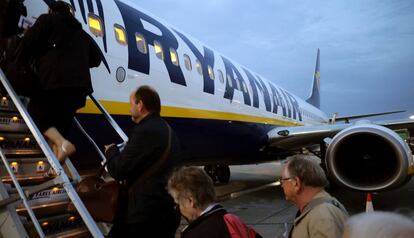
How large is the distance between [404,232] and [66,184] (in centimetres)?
173

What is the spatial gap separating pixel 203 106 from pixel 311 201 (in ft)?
13.8

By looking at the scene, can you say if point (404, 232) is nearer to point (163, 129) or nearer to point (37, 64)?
point (163, 129)

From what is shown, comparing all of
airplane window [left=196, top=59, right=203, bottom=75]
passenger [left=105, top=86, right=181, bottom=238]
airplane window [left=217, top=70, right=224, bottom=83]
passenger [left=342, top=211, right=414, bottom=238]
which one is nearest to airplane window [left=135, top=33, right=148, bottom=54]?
airplane window [left=196, top=59, right=203, bottom=75]

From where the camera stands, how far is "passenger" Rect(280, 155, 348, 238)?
73.5 inches

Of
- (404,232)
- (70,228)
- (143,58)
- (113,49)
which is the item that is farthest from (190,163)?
(404,232)

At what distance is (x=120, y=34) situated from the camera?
4.48 metres

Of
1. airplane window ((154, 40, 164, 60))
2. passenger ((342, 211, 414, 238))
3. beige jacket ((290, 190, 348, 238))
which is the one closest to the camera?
passenger ((342, 211, 414, 238))

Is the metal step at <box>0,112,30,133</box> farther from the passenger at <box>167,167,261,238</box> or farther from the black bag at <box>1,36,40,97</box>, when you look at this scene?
the passenger at <box>167,167,261,238</box>

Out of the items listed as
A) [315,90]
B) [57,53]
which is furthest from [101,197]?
[315,90]

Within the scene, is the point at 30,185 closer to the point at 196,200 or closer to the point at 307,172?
the point at 196,200

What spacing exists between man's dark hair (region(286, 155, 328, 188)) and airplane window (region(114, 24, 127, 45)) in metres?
2.85

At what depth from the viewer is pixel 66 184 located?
7.24 feet

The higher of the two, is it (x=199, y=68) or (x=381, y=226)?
(x=199, y=68)

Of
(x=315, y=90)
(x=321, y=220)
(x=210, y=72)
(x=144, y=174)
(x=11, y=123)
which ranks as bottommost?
(x=321, y=220)
